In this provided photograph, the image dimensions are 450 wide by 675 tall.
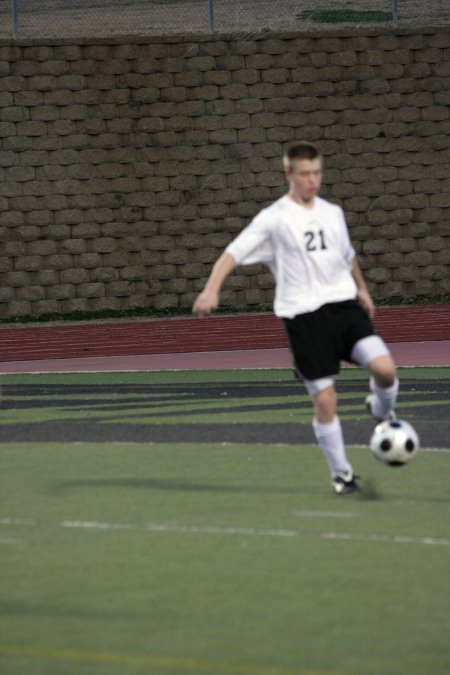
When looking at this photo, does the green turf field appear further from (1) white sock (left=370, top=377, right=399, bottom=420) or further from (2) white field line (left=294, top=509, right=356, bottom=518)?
(1) white sock (left=370, top=377, right=399, bottom=420)

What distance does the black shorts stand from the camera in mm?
9516

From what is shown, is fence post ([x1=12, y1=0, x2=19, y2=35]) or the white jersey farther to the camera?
fence post ([x1=12, y1=0, x2=19, y2=35])

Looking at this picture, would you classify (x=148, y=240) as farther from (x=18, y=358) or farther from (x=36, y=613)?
(x=36, y=613)

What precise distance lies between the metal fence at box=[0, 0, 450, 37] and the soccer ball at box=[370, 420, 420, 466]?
77.0 ft

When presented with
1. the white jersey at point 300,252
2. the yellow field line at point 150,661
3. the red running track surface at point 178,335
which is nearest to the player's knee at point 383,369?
the white jersey at point 300,252

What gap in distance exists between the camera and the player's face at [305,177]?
952 centimetres

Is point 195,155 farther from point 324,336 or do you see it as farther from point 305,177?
point 324,336

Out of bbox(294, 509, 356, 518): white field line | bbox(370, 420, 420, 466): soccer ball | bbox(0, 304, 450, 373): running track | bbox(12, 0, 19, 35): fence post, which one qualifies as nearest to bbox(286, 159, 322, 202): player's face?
bbox(370, 420, 420, 466): soccer ball

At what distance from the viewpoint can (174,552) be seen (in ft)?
26.1

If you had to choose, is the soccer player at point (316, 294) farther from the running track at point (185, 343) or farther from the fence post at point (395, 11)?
the fence post at point (395, 11)

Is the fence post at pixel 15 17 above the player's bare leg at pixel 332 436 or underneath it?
above

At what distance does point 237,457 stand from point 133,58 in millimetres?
20796

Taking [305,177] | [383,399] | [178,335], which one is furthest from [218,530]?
[178,335]

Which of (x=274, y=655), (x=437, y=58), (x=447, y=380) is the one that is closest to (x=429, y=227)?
(x=437, y=58)
